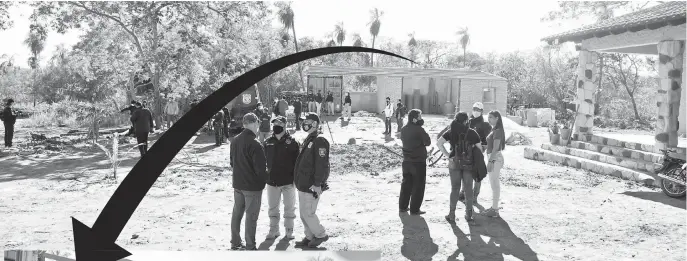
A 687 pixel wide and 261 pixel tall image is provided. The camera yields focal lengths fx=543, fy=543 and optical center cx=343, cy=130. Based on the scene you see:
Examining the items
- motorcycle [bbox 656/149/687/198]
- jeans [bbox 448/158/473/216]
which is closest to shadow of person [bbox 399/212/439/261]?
jeans [bbox 448/158/473/216]

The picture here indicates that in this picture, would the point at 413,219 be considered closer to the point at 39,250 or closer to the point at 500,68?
the point at 39,250

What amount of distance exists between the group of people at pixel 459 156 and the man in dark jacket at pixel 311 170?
5.36ft

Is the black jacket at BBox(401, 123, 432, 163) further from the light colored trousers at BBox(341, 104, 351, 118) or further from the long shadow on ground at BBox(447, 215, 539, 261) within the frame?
the light colored trousers at BBox(341, 104, 351, 118)

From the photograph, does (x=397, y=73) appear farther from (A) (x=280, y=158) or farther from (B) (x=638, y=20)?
(A) (x=280, y=158)

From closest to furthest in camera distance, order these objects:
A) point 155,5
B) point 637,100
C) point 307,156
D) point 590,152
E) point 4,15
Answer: point 307,156 < point 590,152 < point 4,15 < point 155,5 < point 637,100

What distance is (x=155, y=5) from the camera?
1948cm

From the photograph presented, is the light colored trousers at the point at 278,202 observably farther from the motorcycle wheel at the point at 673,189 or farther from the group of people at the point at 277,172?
the motorcycle wheel at the point at 673,189

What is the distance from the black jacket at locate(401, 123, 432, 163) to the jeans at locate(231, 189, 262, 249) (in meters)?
2.18

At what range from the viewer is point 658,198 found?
8766 mm

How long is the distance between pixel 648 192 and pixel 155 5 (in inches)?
657

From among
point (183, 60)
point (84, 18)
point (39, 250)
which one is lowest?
point (39, 250)

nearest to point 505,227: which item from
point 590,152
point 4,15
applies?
point 590,152

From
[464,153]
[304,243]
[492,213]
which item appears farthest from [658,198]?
[304,243]

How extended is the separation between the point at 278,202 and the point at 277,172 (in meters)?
0.48
